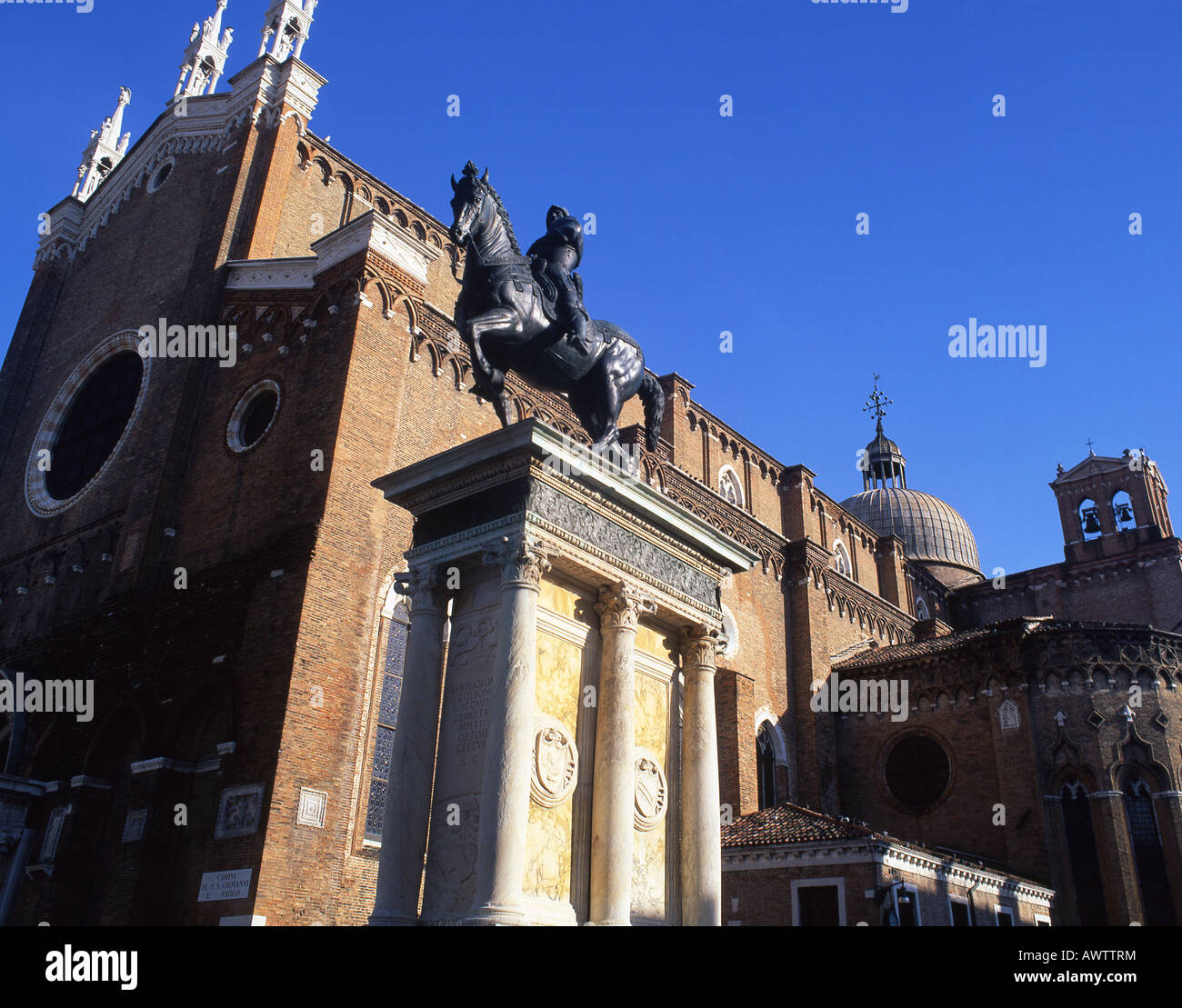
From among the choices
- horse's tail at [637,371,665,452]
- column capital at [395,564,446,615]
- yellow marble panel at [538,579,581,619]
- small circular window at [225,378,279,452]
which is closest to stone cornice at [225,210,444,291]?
small circular window at [225,378,279,452]

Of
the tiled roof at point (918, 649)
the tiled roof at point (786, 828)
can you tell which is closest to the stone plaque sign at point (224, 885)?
the tiled roof at point (786, 828)

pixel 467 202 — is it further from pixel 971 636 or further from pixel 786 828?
pixel 971 636

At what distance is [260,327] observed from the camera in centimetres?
1825

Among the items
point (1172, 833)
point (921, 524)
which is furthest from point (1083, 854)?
point (921, 524)

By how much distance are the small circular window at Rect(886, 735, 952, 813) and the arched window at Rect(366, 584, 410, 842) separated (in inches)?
647

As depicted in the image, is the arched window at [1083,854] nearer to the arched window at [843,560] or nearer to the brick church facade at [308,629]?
the brick church facade at [308,629]

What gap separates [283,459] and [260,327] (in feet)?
10.9

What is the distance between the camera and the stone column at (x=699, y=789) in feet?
31.2

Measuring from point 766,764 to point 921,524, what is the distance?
24.5 metres

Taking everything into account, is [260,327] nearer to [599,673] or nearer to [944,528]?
[599,673]

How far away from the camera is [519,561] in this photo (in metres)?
8.56

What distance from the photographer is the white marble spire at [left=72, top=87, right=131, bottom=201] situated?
26203 mm

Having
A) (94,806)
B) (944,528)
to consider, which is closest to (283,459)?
(94,806)
